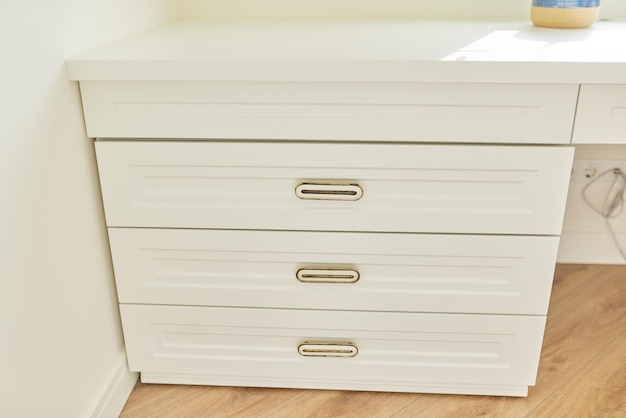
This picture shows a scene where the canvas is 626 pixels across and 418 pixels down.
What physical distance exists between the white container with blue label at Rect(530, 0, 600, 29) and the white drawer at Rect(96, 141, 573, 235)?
45 cm

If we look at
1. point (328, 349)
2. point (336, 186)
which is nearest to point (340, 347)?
point (328, 349)

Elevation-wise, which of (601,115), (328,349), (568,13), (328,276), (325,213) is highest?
(568,13)

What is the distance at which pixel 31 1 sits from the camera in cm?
87

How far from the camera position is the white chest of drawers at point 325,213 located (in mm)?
998

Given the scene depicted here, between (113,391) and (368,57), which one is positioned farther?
(113,391)

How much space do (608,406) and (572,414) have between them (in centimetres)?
9

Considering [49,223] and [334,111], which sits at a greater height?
[334,111]

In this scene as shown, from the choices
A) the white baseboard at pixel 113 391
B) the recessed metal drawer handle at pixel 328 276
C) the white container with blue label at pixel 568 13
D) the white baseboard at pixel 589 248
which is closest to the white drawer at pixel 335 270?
the recessed metal drawer handle at pixel 328 276

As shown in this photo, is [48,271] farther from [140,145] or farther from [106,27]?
[106,27]

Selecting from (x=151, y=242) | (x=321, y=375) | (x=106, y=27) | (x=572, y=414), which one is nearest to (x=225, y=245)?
(x=151, y=242)

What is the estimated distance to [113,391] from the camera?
3.94 ft

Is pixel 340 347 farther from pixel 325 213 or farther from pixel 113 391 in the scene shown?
pixel 113 391

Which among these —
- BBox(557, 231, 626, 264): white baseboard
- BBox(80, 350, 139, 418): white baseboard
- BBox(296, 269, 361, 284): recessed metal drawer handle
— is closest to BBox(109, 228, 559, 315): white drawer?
BBox(296, 269, 361, 284): recessed metal drawer handle

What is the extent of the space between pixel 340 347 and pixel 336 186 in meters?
0.36
